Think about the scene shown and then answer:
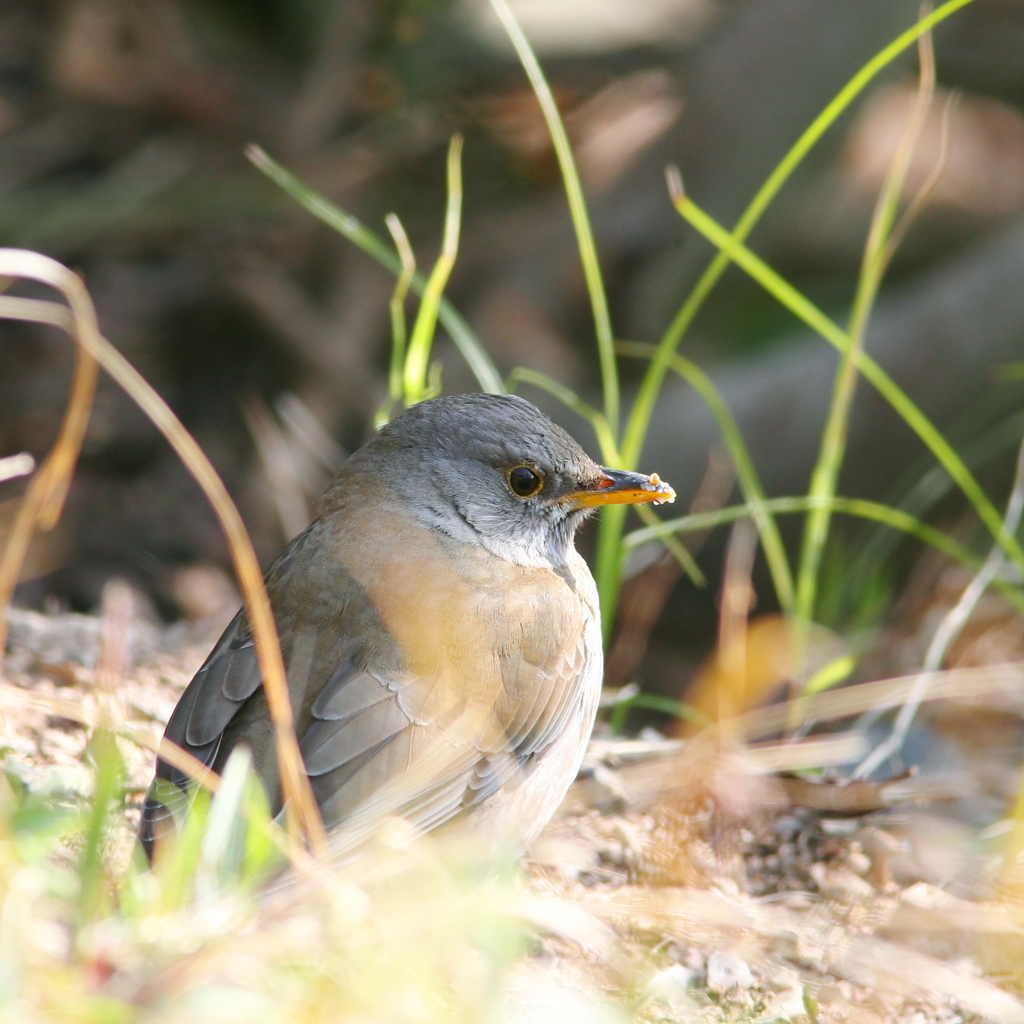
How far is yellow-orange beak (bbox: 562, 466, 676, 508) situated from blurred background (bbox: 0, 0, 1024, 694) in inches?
130

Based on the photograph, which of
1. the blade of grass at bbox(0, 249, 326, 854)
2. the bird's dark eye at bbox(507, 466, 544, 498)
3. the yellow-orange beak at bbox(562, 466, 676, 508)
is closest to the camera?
the blade of grass at bbox(0, 249, 326, 854)

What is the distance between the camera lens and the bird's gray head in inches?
142

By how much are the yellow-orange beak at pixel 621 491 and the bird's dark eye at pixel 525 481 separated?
88 millimetres

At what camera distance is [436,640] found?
318cm

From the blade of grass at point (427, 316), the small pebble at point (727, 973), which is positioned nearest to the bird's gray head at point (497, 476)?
the blade of grass at point (427, 316)

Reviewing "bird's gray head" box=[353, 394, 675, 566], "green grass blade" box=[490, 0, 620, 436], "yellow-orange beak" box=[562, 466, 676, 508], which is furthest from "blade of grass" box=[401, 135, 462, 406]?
"yellow-orange beak" box=[562, 466, 676, 508]

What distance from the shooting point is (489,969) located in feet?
5.84

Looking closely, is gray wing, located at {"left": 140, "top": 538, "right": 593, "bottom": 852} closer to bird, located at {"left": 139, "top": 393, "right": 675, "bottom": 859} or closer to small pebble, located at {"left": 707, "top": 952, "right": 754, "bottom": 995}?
bird, located at {"left": 139, "top": 393, "right": 675, "bottom": 859}

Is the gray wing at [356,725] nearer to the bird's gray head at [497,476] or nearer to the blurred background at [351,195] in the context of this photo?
the bird's gray head at [497,476]

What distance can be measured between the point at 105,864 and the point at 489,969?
2.28ft

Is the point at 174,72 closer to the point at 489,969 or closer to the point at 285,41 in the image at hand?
the point at 285,41

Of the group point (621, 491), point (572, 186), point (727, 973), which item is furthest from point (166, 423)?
point (572, 186)

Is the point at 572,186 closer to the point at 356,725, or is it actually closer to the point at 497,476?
the point at 497,476

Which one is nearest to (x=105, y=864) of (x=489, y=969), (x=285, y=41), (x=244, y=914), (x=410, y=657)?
(x=244, y=914)
